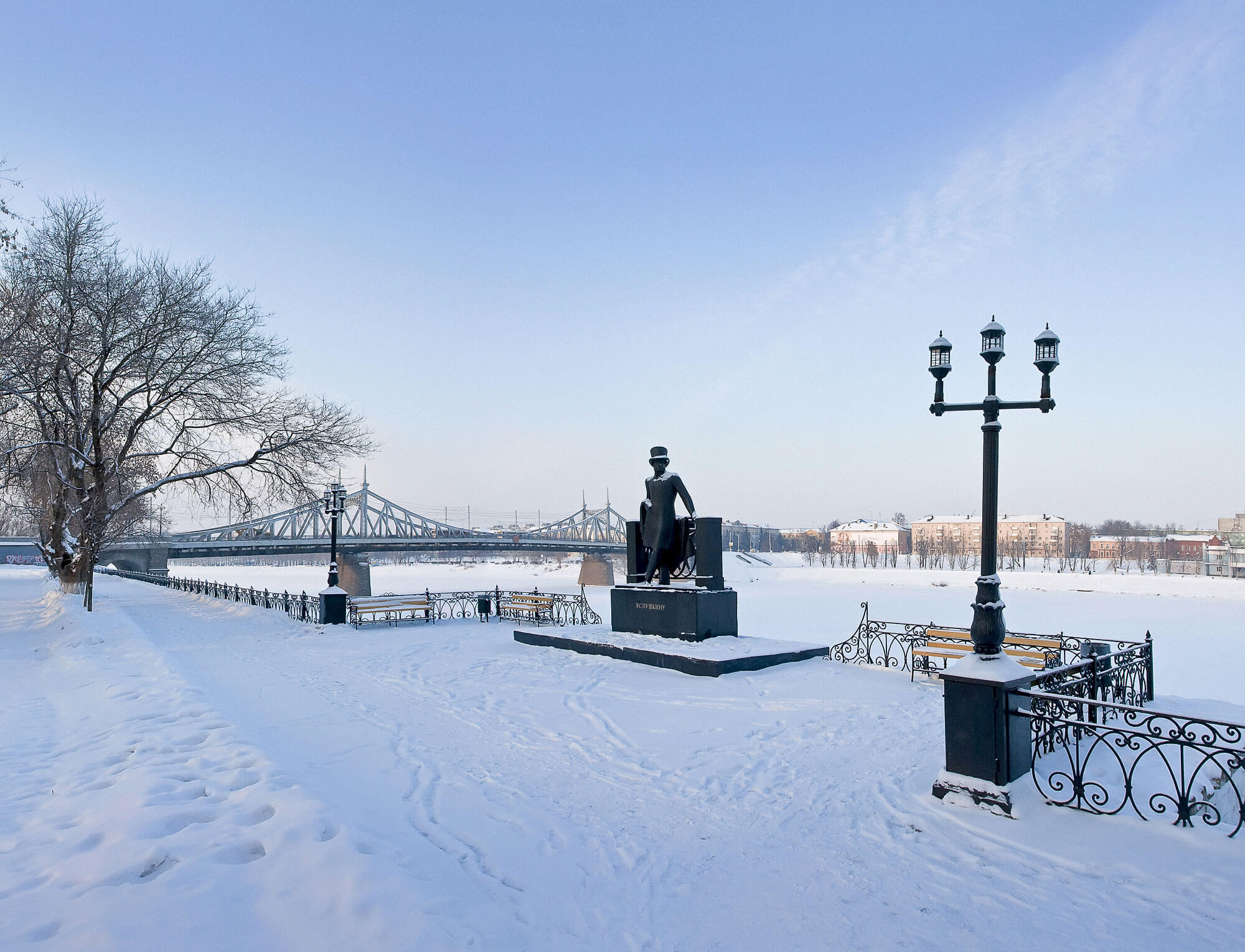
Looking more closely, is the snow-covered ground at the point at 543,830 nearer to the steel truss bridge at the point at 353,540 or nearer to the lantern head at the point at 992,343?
the lantern head at the point at 992,343

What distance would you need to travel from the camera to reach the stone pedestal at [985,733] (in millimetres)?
4684

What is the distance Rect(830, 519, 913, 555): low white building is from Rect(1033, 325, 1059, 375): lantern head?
13104cm

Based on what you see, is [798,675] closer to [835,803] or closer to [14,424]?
[835,803]

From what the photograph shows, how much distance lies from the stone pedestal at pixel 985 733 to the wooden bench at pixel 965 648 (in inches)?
128

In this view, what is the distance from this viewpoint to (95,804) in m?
4.11

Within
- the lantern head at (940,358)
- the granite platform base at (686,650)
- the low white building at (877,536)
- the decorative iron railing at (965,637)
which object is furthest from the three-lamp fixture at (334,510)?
the low white building at (877,536)

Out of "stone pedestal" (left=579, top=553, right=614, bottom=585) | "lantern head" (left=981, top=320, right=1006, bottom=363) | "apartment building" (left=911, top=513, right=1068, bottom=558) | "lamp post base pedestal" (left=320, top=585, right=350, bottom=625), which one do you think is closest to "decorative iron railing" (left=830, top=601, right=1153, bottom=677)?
"lantern head" (left=981, top=320, right=1006, bottom=363)

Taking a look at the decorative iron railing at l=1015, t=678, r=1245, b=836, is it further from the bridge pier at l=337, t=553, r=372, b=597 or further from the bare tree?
the bridge pier at l=337, t=553, r=372, b=597

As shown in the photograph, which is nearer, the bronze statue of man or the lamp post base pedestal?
the bronze statue of man

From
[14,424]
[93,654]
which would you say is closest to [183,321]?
[14,424]

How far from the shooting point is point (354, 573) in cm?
5241

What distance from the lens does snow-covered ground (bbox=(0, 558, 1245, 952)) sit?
3078 mm

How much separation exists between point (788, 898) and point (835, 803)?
4.56 feet

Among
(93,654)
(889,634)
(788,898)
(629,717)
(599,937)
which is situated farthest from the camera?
(889,634)
